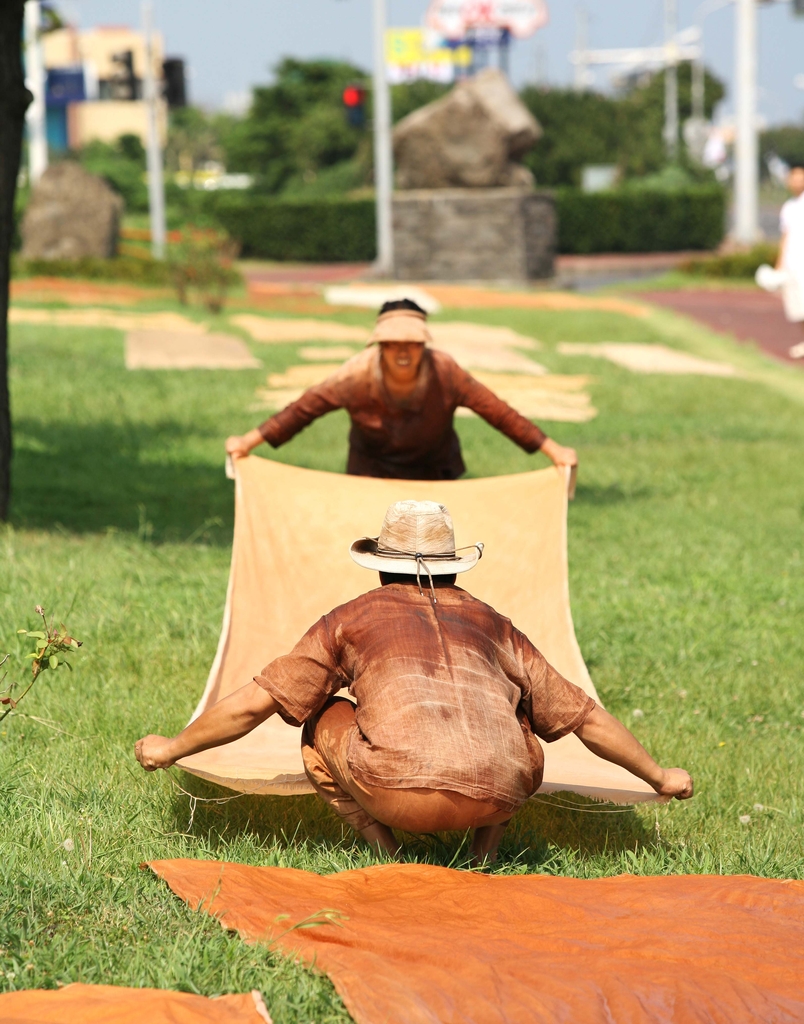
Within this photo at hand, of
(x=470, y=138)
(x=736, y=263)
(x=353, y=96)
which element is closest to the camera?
(x=470, y=138)

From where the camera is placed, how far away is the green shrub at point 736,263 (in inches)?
1521

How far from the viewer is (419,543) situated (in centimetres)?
450

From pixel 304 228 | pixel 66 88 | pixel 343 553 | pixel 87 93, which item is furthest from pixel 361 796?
pixel 87 93

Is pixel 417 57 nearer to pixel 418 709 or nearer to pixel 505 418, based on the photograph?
pixel 505 418

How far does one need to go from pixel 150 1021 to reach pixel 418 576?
1.60 metres

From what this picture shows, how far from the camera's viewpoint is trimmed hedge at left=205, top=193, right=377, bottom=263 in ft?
170

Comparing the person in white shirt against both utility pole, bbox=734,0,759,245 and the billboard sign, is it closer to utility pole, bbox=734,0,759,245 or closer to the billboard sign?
utility pole, bbox=734,0,759,245

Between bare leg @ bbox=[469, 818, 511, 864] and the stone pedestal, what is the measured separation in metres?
30.8

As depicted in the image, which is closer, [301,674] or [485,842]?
[301,674]

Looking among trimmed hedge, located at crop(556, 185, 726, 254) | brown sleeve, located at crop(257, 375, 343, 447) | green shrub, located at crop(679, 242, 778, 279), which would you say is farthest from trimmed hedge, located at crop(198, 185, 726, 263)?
brown sleeve, located at crop(257, 375, 343, 447)

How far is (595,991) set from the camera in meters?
3.55

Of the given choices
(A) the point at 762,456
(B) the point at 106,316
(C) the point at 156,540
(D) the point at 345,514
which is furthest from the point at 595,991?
(B) the point at 106,316

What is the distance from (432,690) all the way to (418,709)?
0.07m

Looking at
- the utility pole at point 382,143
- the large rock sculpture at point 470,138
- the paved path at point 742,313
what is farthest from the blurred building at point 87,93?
the paved path at point 742,313
